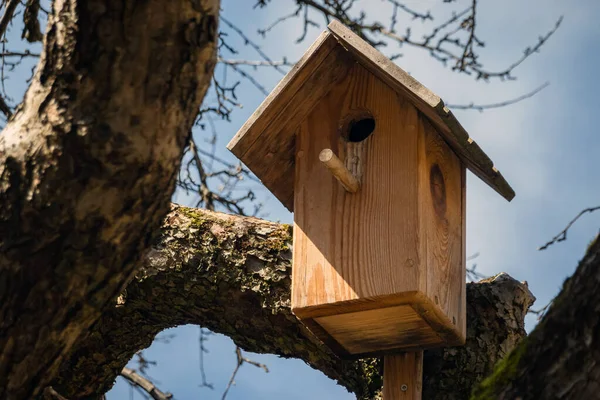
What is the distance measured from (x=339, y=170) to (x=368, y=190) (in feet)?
0.43

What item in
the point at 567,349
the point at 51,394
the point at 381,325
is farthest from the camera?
the point at 381,325

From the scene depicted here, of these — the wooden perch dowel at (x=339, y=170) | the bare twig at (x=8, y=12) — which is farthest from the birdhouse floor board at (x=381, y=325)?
the bare twig at (x=8, y=12)

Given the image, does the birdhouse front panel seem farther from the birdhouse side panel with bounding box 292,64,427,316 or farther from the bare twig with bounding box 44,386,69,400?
the bare twig with bounding box 44,386,69,400

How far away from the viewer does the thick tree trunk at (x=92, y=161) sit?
1.75 meters

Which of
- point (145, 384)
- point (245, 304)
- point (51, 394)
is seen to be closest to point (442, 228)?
point (245, 304)

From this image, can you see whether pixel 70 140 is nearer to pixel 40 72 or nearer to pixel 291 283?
pixel 40 72

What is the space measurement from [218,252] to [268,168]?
0.35m

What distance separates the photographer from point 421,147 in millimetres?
3004

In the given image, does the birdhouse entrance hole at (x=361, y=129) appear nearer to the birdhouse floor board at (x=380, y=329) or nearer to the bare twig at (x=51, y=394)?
the birdhouse floor board at (x=380, y=329)

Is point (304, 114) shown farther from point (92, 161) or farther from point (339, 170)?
point (92, 161)

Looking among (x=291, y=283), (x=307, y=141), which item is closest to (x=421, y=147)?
(x=307, y=141)

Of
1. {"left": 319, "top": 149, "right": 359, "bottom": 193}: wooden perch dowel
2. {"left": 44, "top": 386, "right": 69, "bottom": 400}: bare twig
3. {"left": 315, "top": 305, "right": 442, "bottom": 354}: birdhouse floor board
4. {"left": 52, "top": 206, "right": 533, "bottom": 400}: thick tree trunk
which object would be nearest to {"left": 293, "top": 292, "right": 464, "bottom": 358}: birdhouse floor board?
{"left": 315, "top": 305, "right": 442, "bottom": 354}: birdhouse floor board

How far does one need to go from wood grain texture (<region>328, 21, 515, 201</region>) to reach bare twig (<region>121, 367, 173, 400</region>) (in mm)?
1696

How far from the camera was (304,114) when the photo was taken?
330cm
